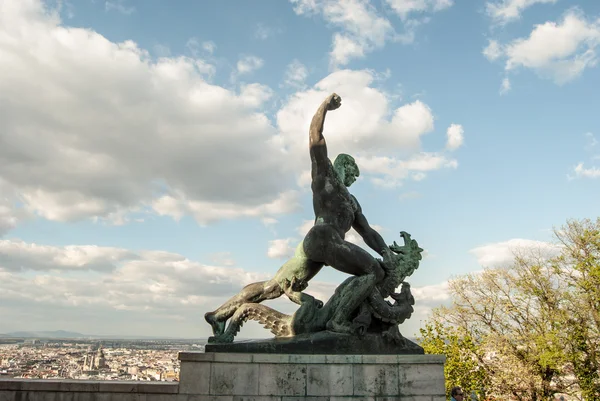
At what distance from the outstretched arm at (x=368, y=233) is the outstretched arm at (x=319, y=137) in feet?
4.10

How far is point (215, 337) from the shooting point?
279 inches

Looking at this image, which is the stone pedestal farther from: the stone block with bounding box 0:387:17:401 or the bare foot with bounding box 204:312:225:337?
the stone block with bounding box 0:387:17:401

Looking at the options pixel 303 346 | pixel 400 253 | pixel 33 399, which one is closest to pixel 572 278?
pixel 400 253

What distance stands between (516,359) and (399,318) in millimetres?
23021

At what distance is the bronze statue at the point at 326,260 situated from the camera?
7211 mm

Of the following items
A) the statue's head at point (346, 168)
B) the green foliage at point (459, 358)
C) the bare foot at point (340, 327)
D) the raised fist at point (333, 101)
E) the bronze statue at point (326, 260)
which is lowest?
the green foliage at point (459, 358)

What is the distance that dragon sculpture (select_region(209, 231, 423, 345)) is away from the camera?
7.15 m

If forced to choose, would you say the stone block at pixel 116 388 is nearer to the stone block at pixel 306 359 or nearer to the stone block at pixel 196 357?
the stone block at pixel 196 357

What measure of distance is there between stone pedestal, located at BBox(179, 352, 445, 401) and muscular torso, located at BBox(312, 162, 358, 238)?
2.01 metres

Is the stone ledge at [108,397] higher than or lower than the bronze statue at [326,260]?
lower

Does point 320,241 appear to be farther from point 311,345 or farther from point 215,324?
point 215,324

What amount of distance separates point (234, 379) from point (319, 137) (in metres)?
3.63

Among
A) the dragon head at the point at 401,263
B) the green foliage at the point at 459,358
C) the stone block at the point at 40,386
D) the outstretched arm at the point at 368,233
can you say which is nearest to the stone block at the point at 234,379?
the stone block at the point at 40,386

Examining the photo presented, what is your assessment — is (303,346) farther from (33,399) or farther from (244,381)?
(33,399)
